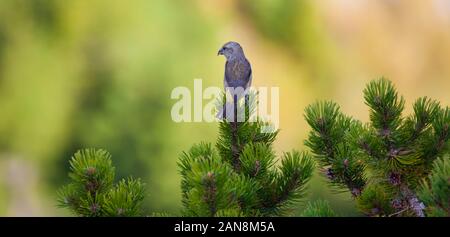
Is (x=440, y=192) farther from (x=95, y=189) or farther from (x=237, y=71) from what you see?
(x=237, y=71)

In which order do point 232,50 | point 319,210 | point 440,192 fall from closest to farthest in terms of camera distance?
point 440,192, point 319,210, point 232,50

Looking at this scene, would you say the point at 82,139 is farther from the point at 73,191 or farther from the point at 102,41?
the point at 73,191

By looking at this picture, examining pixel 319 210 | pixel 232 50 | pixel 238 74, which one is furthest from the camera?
pixel 232 50

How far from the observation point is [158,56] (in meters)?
4.65

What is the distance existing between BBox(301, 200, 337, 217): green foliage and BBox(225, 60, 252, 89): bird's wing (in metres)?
1.34

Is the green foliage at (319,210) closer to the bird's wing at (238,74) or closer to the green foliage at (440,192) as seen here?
the green foliage at (440,192)

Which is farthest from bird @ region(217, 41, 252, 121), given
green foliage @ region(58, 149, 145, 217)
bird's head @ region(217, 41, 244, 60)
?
green foliage @ region(58, 149, 145, 217)

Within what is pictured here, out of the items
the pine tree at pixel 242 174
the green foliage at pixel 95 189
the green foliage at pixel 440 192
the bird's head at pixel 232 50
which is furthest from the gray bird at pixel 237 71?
the green foliage at pixel 440 192

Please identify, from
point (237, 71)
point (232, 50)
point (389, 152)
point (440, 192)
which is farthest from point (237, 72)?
point (440, 192)

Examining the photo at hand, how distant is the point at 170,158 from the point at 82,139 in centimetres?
55

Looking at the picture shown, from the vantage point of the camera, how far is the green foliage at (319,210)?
0.87m

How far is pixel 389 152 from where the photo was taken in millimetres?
967

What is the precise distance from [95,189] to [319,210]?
0.29 metres

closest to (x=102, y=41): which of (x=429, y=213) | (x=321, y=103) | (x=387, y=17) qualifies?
(x=387, y=17)
